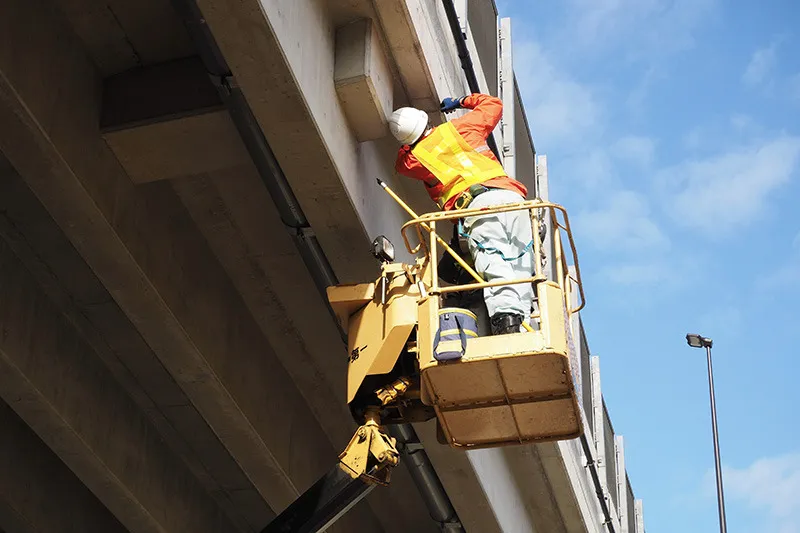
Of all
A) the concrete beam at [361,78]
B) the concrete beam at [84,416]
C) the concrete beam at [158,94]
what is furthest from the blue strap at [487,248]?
the concrete beam at [84,416]

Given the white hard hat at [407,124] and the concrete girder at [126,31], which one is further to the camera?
the white hard hat at [407,124]

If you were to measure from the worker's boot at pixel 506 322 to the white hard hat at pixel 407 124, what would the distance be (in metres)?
1.93

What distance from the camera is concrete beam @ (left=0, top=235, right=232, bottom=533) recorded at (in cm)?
1028

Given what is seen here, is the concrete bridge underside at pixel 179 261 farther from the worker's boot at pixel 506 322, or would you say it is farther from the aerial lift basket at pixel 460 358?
the worker's boot at pixel 506 322

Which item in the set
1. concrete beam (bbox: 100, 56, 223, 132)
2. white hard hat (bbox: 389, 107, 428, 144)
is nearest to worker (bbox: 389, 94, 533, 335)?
white hard hat (bbox: 389, 107, 428, 144)

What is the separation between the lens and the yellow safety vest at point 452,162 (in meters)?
9.16

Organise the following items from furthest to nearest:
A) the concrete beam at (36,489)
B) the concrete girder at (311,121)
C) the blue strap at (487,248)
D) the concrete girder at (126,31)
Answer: the concrete beam at (36,489)
the concrete girder at (126,31)
the blue strap at (487,248)
the concrete girder at (311,121)

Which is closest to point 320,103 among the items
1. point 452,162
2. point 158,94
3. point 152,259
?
point 452,162

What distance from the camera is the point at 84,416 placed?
11.1 m

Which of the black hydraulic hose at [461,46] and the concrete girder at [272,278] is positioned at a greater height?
the black hydraulic hose at [461,46]

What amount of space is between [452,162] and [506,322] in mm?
1664

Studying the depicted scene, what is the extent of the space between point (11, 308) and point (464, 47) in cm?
513

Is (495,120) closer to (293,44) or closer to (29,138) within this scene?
(293,44)

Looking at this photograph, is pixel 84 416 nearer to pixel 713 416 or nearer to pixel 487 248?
pixel 487 248
